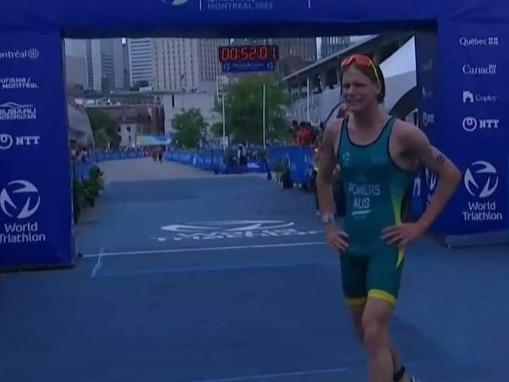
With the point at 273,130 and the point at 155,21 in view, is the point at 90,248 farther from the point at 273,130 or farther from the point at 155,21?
the point at 273,130

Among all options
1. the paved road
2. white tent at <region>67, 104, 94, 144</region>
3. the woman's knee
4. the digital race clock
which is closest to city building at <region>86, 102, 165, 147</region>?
white tent at <region>67, 104, 94, 144</region>

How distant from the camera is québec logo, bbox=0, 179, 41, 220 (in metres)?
13.5

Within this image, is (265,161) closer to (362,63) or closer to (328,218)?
(328,218)

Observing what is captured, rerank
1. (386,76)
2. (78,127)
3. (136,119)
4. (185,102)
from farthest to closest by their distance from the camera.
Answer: (136,119) → (185,102) → (78,127) → (386,76)

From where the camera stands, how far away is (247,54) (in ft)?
A: 84.2

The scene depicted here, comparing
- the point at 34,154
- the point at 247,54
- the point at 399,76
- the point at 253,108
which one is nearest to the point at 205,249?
the point at 34,154

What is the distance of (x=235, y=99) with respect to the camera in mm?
81062

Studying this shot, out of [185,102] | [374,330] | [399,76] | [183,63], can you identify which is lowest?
[374,330]

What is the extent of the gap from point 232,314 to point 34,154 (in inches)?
165

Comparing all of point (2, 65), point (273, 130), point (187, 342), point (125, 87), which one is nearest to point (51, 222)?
point (2, 65)

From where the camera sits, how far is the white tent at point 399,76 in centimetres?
2091

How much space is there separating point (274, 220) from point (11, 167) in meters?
7.04

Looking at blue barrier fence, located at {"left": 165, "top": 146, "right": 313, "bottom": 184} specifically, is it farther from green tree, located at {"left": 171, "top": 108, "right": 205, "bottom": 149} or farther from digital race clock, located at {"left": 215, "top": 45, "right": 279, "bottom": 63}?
green tree, located at {"left": 171, "top": 108, "right": 205, "bottom": 149}

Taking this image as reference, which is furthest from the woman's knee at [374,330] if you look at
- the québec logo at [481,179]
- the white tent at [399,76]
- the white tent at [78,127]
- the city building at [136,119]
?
the city building at [136,119]
